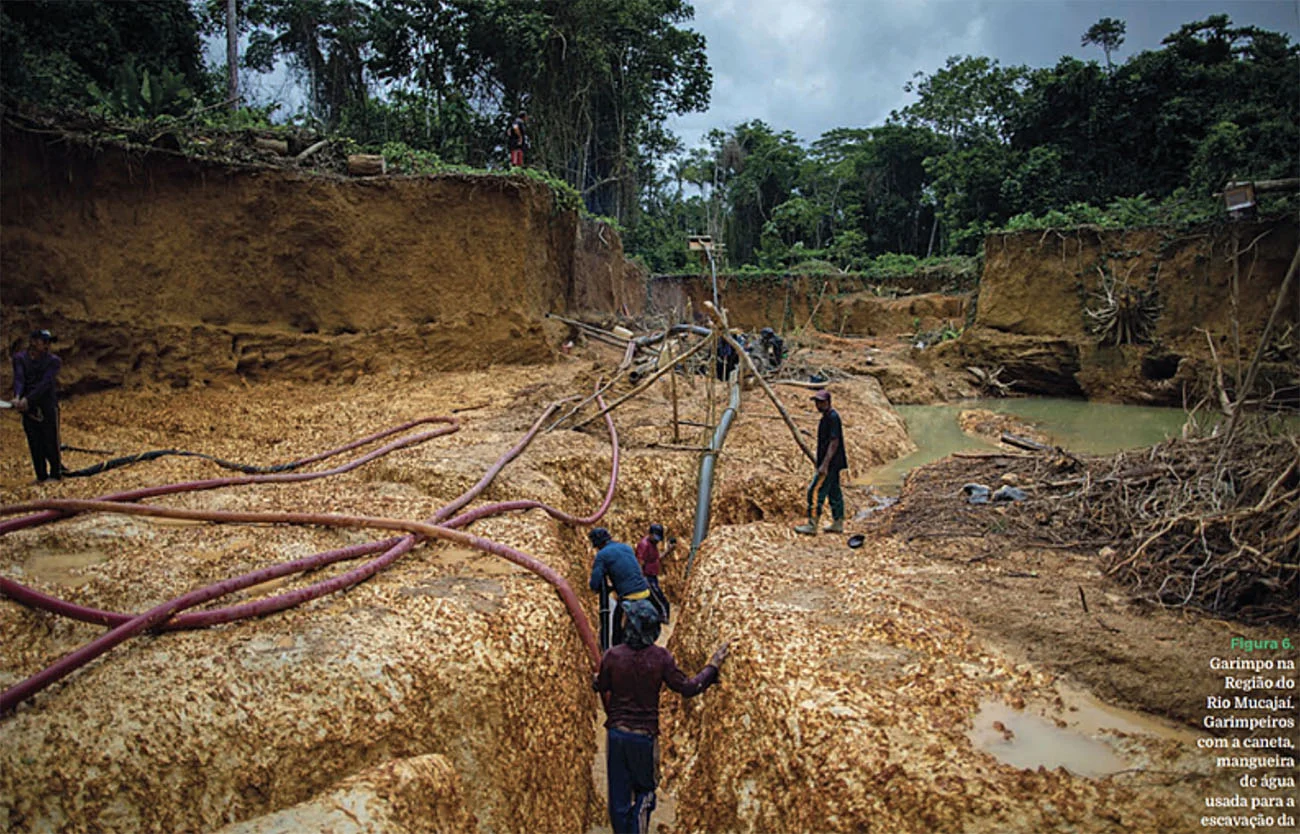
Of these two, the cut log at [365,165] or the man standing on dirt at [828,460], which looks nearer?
the man standing on dirt at [828,460]

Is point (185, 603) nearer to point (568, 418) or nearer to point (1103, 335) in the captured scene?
point (568, 418)

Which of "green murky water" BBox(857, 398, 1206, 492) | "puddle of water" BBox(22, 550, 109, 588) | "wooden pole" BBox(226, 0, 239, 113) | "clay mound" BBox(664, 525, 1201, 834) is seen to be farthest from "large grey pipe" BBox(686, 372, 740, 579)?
"wooden pole" BBox(226, 0, 239, 113)

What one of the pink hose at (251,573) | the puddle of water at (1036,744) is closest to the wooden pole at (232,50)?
the pink hose at (251,573)

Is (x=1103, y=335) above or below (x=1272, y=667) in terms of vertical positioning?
above

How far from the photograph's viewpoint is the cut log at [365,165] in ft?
39.2

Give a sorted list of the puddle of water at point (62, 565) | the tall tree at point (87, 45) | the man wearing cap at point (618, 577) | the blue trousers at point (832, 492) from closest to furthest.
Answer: the puddle of water at point (62, 565)
the man wearing cap at point (618, 577)
the blue trousers at point (832, 492)
the tall tree at point (87, 45)

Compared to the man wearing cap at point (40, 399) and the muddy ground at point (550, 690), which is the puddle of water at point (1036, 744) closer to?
the muddy ground at point (550, 690)

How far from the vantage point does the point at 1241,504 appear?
521 centimetres

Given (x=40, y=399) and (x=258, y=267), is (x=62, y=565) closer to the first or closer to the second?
(x=40, y=399)

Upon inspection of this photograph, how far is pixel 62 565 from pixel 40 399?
7.45ft

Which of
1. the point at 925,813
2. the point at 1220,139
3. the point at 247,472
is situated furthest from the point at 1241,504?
the point at 1220,139

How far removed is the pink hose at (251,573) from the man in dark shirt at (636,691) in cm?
107

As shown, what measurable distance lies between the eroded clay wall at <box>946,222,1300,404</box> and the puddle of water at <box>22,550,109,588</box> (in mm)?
19168

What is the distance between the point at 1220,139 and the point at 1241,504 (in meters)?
21.2
